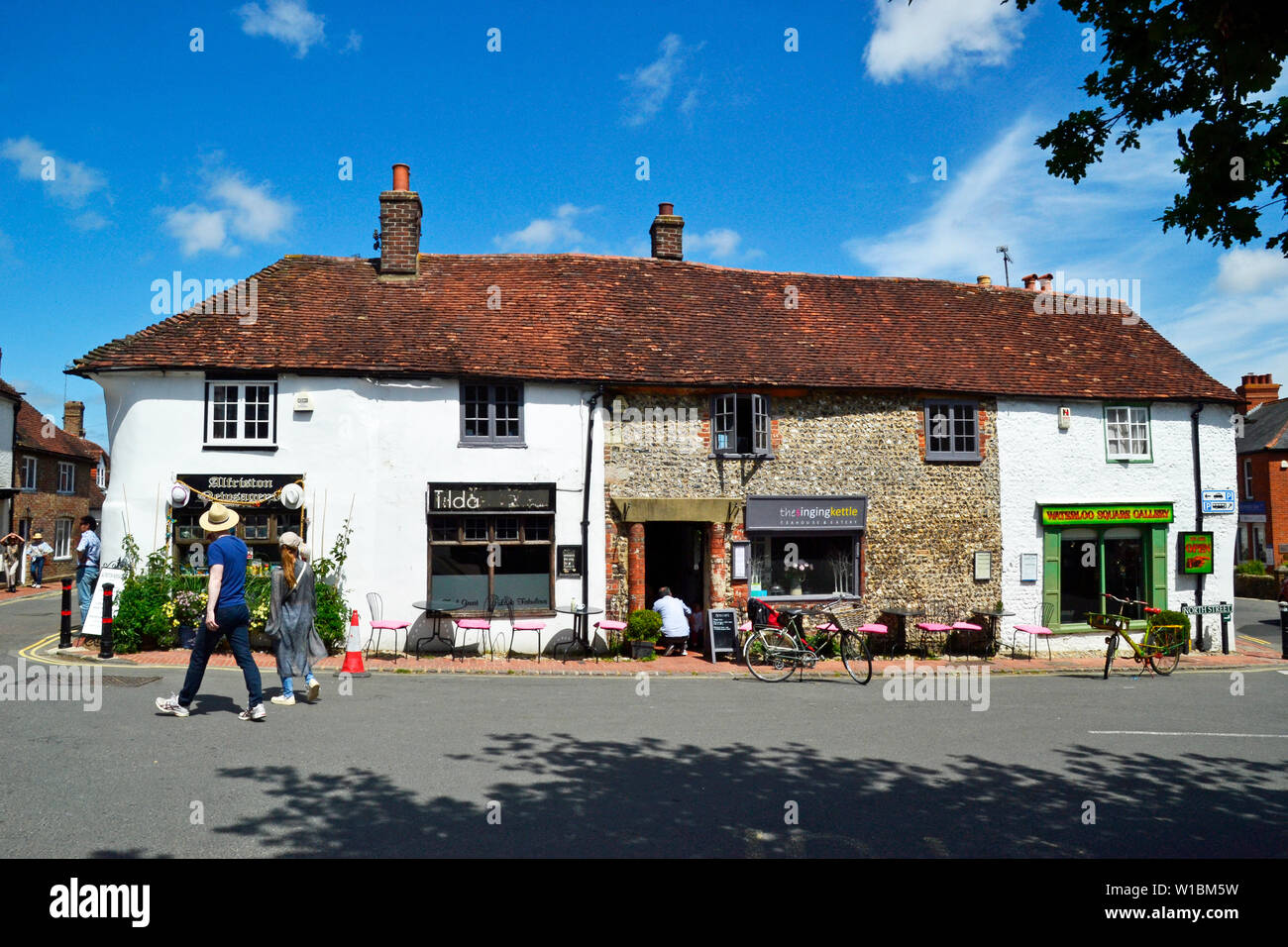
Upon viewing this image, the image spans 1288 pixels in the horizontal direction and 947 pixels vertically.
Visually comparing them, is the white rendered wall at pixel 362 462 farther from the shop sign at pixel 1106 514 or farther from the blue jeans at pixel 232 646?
the shop sign at pixel 1106 514

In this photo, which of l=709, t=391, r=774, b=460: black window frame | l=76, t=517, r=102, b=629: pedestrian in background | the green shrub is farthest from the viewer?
l=709, t=391, r=774, b=460: black window frame

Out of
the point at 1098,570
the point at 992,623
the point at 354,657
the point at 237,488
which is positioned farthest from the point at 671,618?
the point at 1098,570

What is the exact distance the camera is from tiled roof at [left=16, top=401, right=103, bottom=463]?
3288cm

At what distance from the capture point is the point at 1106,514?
17891mm

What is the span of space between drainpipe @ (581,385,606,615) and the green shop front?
9.40 meters

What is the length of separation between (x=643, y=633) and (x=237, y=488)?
746cm

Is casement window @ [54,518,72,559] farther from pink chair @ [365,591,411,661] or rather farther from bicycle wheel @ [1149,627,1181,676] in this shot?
bicycle wheel @ [1149,627,1181,676]

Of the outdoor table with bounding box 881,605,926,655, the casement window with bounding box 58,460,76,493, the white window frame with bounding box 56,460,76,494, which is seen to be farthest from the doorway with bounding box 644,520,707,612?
the casement window with bounding box 58,460,76,493

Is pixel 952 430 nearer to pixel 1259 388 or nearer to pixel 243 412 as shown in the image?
pixel 243 412

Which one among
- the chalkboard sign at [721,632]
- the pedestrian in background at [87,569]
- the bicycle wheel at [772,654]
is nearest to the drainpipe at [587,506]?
the chalkboard sign at [721,632]

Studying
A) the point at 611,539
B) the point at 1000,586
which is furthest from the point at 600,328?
the point at 1000,586

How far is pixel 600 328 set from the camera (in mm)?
17250
